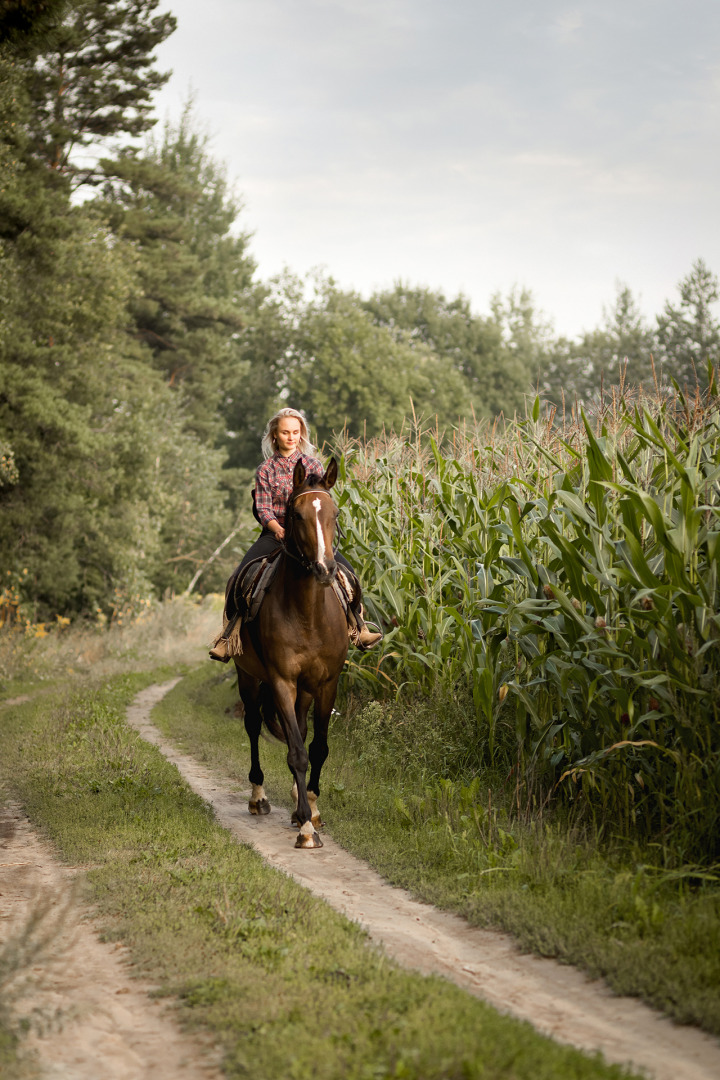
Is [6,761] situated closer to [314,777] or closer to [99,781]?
[99,781]

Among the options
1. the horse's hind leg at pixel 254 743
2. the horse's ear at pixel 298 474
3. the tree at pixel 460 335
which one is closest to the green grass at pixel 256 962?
the horse's hind leg at pixel 254 743

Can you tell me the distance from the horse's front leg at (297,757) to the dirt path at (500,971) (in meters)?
0.15

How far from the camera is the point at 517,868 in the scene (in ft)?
18.6

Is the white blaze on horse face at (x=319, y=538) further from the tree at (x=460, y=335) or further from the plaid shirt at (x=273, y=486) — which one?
the tree at (x=460, y=335)

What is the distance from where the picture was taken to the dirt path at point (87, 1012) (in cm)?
343

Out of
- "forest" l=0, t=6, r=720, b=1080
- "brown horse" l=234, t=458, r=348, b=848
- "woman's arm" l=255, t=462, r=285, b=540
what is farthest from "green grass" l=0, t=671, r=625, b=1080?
"woman's arm" l=255, t=462, r=285, b=540

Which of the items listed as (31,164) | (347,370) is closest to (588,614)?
(31,164)

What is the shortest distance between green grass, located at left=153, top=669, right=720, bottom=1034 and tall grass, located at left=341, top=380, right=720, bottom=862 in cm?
38

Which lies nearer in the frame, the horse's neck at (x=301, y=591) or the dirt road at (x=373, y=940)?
the dirt road at (x=373, y=940)

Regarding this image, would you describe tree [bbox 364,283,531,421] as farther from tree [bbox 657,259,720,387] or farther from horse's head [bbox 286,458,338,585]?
horse's head [bbox 286,458,338,585]

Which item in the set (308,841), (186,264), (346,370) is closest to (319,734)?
(308,841)

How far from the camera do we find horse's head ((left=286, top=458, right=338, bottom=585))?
6.66m

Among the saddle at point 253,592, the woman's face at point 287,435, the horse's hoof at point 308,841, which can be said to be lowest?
the horse's hoof at point 308,841

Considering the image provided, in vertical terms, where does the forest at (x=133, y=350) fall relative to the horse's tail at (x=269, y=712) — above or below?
above
